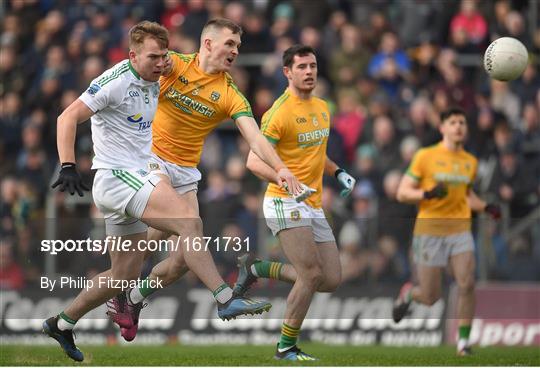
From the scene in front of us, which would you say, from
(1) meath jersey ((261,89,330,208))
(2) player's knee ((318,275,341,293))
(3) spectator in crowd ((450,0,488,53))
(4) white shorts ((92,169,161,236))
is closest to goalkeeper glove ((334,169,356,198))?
(1) meath jersey ((261,89,330,208))

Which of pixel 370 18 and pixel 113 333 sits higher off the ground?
pixel 370 18

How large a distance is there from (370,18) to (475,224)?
536 centimetres

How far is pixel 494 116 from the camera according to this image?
19.2 meters

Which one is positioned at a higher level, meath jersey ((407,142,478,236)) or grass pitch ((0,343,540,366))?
meath jersey ((407,142,478,236))

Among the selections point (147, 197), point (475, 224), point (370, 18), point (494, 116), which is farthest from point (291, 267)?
point (370, 18)

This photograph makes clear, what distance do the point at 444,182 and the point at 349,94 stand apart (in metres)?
4.85

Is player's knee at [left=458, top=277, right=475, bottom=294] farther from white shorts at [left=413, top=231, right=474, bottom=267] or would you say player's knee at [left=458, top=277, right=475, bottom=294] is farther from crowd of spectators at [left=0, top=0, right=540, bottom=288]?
crowd of spectators at [left=0, top=0, right=540, bottom=288]

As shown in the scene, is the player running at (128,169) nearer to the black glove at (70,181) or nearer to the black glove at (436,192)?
the black glove at (70,181)

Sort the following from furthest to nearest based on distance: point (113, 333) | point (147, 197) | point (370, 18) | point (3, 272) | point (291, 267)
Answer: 1. point (370, 18)
2. point (113, 333)
3. point (3, 272)
4. point (291, 267)
5. point (147, 197)

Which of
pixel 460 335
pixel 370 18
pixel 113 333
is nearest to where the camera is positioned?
pixel 460 335

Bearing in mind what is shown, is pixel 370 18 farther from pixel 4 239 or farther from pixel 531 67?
pixel 4 239

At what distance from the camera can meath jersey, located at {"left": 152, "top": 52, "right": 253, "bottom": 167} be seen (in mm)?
12234

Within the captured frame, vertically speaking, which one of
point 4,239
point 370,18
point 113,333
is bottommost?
point 113,333

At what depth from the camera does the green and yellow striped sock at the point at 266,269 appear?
1287cm
